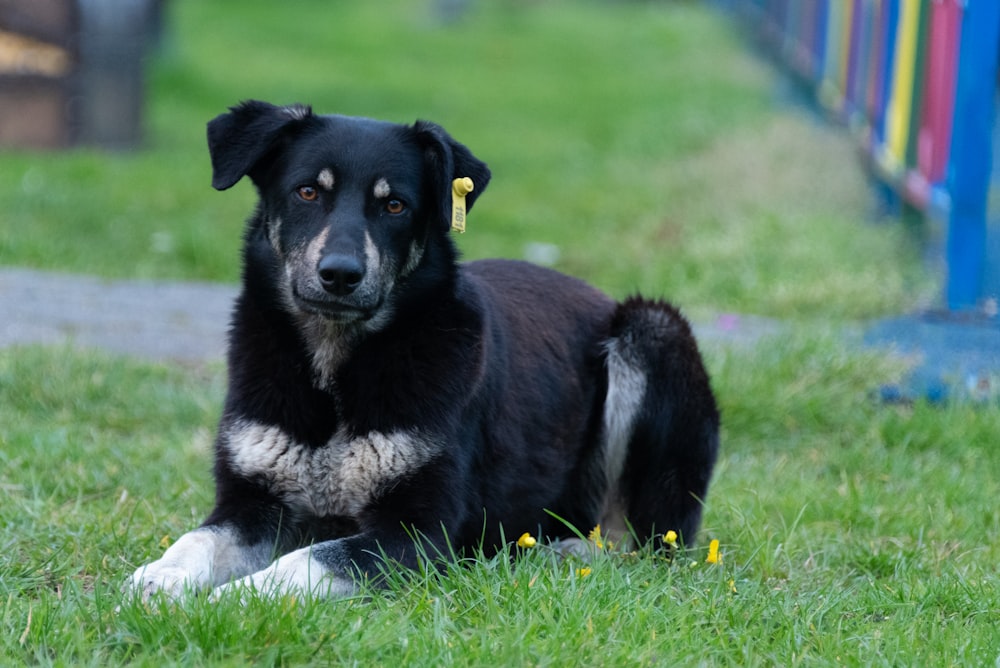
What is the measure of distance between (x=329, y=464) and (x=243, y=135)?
99cm

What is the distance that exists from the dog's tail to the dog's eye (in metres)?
1.24

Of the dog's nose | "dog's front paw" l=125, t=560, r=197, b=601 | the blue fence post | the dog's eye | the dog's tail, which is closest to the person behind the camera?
"dog's front paw" l=125, t=560, r=197, b=601

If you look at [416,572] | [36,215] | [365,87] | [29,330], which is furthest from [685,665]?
[365,87]

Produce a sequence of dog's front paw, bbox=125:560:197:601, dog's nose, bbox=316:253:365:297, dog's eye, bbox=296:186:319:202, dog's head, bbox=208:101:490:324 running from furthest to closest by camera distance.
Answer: dog's eye, bbox=296:186:319:202 < dog's head, bbox=208:101:490:324 < dog's nose, bbox=316:253:365:297 < dog's front paw, bbox=125:560:197:601

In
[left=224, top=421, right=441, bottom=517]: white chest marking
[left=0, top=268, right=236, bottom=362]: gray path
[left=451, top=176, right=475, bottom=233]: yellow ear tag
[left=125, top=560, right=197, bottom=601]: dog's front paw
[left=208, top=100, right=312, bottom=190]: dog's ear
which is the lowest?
[left=0, top=268, right=236, bottom=362]: gray path

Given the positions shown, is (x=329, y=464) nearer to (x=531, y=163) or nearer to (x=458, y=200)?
(x=458, y=200)

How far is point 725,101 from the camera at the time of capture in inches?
571

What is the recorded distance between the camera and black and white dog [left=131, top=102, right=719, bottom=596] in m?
3.69

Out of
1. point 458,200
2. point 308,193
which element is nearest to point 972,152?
point 458,200

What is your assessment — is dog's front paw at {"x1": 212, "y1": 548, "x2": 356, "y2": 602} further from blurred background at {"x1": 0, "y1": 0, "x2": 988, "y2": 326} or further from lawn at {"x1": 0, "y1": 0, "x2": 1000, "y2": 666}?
blurred background at {"x1": 0, "y1": 0, "x2": 988, "y2": 326}

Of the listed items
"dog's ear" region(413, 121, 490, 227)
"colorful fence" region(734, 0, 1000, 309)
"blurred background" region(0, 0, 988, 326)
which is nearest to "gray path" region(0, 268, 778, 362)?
"blurred background" region(0, 0, 988, 326)

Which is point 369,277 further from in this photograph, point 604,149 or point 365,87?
point 365,87

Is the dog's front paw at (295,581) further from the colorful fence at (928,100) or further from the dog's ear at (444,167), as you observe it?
the colorful fence at (928,100)

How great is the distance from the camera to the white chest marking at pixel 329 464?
3707 mm
